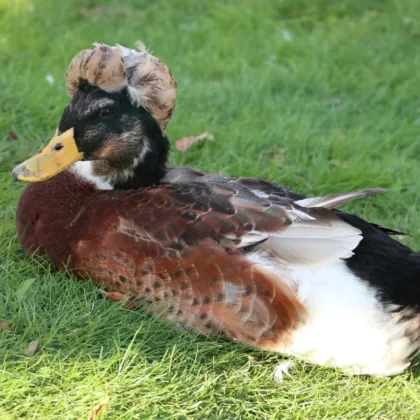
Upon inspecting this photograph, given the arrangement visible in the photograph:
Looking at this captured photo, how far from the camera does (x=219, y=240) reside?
2658mm

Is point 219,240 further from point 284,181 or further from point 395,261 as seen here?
point 284,181

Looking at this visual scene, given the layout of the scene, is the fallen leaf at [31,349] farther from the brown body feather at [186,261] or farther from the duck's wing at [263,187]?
the duck's wing at [263,187]

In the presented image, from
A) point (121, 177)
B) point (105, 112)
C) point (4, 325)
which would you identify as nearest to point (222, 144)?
point (121, 177)

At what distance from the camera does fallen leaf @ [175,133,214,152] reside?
13.9 feet

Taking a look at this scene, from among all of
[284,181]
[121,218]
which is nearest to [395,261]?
[121,218]

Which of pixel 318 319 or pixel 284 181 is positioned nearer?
pixel 318 319

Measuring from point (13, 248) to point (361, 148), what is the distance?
7.02 feet

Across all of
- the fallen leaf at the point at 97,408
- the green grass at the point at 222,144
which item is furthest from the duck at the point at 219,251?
the fallen leaf at the point at 97,408

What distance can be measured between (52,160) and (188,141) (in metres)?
1.54

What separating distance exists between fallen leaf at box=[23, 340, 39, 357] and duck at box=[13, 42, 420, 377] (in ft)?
1.16

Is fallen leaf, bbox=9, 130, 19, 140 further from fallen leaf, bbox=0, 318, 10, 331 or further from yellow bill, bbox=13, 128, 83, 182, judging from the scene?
fallen leaf, bbox=0, 318, 10, 331

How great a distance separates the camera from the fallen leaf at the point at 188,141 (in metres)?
4.25

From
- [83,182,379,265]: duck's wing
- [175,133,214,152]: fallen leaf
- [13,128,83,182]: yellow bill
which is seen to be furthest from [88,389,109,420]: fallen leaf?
[175,133,214,152]: fallen leaf

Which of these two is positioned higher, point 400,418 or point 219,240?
point 219,240
